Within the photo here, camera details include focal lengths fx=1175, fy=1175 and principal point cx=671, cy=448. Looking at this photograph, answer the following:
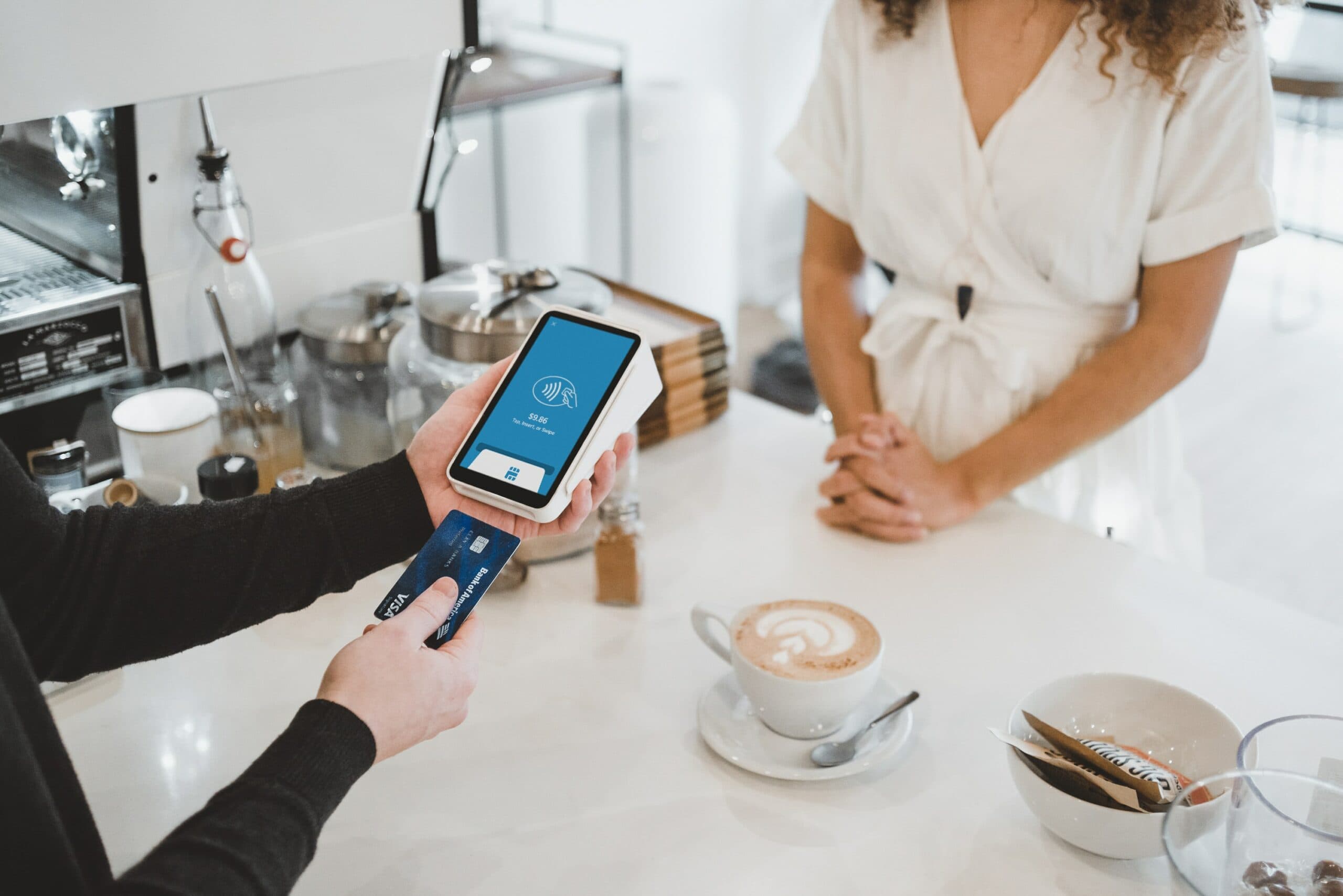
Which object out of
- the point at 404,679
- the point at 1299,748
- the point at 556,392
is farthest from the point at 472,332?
the point at 1299,748

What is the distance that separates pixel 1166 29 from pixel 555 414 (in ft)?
2.39

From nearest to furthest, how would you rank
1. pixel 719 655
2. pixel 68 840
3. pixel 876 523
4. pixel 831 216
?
pixel 68 840 → pixel 719 655 → pixel 876 523 → pixel 831 216

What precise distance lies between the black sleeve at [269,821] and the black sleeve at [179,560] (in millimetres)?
187

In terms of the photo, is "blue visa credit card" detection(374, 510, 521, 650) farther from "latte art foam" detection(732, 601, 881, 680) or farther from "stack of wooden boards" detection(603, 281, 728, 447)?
"stack of wooden boards" detection(603, 281, 728, 447)

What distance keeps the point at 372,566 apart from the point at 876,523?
0.56 meters

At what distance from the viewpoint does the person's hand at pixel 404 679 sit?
0.70 metres

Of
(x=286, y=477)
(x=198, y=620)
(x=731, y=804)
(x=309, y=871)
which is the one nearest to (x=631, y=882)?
(x=731, y=804)

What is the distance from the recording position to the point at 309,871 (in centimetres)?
84

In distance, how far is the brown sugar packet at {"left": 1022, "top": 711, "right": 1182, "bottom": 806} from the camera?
0.80 m

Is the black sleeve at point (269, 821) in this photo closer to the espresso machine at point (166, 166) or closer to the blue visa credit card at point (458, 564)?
the blue visa credit card at point (458, 564)

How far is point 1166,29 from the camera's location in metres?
1.14

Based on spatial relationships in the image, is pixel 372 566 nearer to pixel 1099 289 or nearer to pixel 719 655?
pixel 719 655

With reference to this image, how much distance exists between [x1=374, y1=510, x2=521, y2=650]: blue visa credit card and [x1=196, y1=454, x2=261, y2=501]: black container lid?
1.32 feet

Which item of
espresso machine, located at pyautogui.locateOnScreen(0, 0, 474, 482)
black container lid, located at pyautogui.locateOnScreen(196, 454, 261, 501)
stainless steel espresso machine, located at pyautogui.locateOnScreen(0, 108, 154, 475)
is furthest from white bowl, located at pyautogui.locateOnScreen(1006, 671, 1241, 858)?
stainless steel espresso machine, located at pyautogui.locateOnScreen(0, 108, 154, 475)
